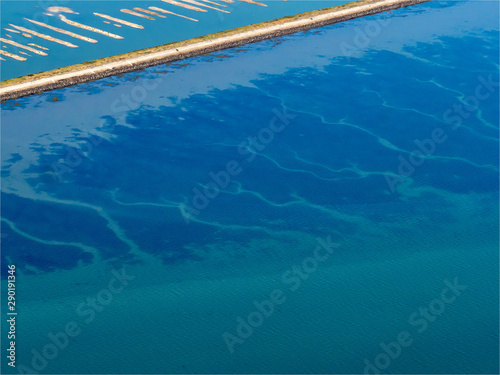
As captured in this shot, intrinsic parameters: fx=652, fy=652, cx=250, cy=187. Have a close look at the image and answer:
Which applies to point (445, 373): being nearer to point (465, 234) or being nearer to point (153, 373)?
point (465, 234)

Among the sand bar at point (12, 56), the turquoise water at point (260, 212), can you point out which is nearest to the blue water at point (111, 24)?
the sand bar at point (12, 56)

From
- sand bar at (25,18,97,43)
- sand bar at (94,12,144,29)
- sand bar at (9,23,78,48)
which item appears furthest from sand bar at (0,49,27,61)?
sand bar at (94,12,144,29)

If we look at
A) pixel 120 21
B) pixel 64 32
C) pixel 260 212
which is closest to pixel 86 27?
pixel 64 32

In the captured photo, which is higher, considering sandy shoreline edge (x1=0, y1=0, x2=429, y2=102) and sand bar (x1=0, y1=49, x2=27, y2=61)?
sandy shoreline edge (x1=0, y1=0, x2=429, y2=102)

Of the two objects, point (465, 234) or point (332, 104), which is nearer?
point (465, 234)

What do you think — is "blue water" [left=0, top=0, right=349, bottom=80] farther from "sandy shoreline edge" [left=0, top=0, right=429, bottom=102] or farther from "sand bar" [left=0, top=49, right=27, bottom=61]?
"sandy shoreline edge" [left=0, top=0, right=429, bottom=102]

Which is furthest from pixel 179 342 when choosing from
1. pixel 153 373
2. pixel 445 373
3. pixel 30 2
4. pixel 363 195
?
pixel 30 2

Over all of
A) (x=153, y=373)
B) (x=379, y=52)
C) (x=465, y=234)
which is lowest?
(x=153, y=373)
